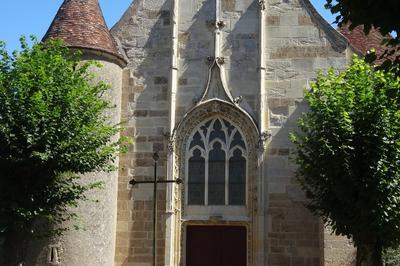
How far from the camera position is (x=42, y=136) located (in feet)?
44.1

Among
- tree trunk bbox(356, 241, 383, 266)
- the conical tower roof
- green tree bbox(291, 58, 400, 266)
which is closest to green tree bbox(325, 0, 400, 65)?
green tree bbox(291, 58, 400, 266)

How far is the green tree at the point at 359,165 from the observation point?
13812 mm

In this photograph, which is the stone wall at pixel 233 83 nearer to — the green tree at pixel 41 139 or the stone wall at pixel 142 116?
the stone wall at pixel 142 116

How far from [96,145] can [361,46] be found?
9.09 meters

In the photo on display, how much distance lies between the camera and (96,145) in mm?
14336

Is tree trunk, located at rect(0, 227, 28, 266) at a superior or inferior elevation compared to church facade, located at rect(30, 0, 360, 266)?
inferior

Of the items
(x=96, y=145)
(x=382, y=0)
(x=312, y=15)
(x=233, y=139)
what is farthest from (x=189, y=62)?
(x=382, y=0)

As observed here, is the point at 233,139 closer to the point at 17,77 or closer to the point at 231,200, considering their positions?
the point at 231,200

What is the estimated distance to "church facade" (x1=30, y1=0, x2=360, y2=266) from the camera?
16.9 m

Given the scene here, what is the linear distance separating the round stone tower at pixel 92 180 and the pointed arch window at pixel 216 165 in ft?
7.07

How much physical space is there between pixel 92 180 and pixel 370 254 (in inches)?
274

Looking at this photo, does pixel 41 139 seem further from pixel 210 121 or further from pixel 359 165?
pixel 359 165

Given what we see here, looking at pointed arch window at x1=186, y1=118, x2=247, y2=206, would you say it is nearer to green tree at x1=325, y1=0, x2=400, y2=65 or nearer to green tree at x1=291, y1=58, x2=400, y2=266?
green tree at x1=291, y1=58, x2=400, y2=266

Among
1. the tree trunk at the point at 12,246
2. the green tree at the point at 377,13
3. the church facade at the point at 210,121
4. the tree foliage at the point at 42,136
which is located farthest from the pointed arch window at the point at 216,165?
the green tree at the point at 377,13
